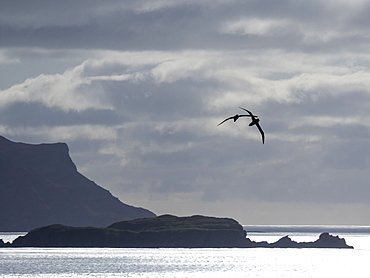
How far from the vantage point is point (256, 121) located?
39875mm
